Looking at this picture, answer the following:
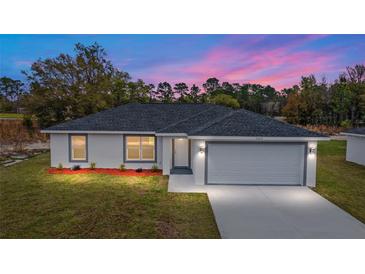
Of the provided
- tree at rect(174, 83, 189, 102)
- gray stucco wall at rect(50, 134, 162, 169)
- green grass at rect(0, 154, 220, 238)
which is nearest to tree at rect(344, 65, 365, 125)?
tree at rect(174, 83, 189, 102)

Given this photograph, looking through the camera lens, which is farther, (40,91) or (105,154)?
(40,91)

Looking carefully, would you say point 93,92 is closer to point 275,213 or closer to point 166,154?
point 166,154

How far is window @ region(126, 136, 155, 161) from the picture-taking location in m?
13.4

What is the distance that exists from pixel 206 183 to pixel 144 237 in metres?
5.08

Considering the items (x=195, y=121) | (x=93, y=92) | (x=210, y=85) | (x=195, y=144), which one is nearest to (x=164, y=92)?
(x=210, y=85)

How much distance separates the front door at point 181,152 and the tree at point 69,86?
13.4 meters

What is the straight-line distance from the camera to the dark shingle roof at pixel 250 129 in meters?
10.5

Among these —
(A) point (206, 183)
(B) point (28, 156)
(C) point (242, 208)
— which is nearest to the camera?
(C) point (242, 208)

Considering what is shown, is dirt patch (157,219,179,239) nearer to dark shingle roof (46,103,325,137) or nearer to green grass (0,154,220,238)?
green grass (0,154,220,238)

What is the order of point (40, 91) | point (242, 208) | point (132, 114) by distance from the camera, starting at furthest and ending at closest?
point (40, 91) → point (132, 114) → point (242, 208)

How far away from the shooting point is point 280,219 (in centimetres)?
708

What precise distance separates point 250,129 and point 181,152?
4038mm

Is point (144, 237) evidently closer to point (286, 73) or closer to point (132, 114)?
point (132, 114)

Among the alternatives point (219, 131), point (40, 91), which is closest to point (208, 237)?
point (219, 131)
